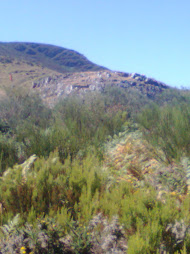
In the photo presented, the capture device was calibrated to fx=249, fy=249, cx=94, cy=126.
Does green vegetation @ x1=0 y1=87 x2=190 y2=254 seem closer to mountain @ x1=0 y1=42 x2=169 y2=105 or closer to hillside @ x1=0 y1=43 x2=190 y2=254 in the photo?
hillside @ x1=0 y1=43 x2=190 y2=254

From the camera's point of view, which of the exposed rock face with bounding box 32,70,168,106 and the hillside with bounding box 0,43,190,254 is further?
the exposed rock face with bounding box 32,70,168,106

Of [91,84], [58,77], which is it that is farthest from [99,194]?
[58,77]

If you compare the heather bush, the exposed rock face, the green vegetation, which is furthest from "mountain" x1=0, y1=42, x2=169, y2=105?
the heather bush

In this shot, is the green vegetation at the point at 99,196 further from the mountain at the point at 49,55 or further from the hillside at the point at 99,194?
the mountain at the point at 49,55

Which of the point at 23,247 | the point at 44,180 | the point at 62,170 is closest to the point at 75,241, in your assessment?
the point at 23,247

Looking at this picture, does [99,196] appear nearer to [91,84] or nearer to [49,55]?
[91,84]

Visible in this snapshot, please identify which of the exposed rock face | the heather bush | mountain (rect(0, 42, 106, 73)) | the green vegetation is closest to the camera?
the green vegetation

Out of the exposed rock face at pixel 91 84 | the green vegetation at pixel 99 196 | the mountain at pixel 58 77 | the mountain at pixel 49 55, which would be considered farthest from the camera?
the mountain at pixel 49 55

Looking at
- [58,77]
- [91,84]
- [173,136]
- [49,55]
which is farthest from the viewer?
[49,55]

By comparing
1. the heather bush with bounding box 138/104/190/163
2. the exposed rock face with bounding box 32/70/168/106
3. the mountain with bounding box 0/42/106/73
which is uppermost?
the mountain with bounding box 0/42/106/73

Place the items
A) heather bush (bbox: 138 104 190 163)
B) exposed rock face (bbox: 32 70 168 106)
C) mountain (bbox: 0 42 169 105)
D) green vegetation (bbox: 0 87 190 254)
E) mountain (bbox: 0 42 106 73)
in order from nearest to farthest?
green vegetation (bbox: 0 87 190 254), heather bush (bbox: 138 104 190 163), exposed rock face (bbox: 32 70 168 106), mountain (bbox: 0 42 169 105), mountain (bbox: 0 42 106 73)

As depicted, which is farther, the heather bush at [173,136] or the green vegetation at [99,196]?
the heather bush at [173,136]

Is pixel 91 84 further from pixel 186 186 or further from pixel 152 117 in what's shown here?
pixel 186 186

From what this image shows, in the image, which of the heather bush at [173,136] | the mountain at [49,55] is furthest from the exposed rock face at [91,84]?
the mountain at [49,55]
